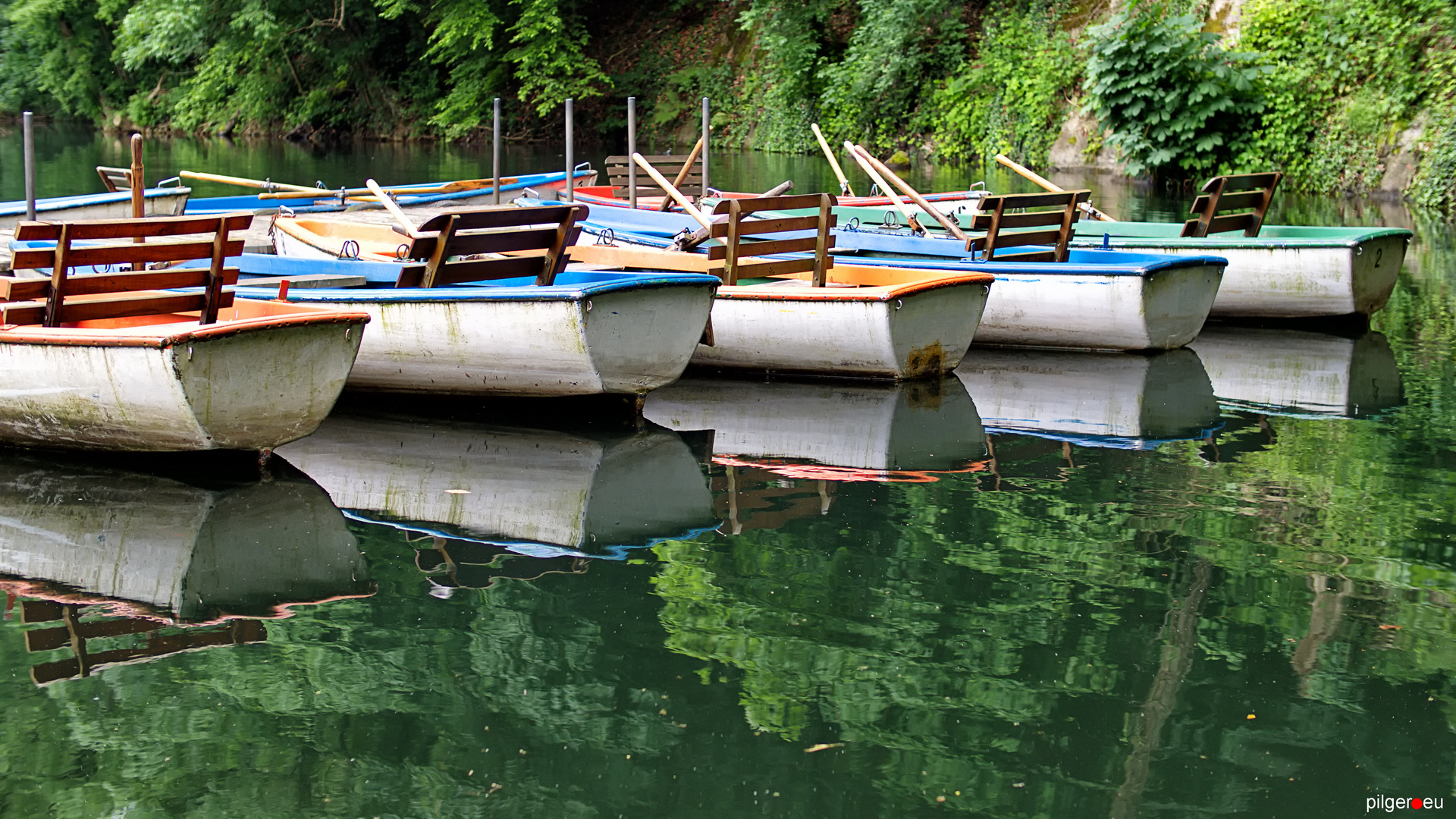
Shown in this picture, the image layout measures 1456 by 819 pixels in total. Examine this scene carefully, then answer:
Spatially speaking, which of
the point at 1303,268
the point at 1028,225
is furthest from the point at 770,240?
the point at 1303,268

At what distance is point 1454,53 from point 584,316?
15974 mm

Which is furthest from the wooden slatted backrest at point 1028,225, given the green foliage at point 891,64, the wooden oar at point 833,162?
the green foliage at point 891,64

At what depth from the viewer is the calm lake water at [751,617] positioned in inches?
168

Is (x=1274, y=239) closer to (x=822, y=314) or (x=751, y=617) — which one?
(x=822, y=314)

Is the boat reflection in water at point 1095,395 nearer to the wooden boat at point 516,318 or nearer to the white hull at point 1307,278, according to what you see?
the white hull at point 1307,278

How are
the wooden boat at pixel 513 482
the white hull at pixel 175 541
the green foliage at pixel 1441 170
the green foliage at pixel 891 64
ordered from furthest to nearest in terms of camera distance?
the green foliage at pixel 891 64, the green foliage at pixel 1441 170, the wooden boat at pixel 513 482, the white hull at pixel 175 541

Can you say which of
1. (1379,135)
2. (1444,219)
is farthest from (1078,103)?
(1444,219)

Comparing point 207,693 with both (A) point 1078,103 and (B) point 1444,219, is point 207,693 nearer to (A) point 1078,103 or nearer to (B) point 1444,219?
(B) point 1444,219

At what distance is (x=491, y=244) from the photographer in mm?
8938

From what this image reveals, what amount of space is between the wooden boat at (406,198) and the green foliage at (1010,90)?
10.1 metres

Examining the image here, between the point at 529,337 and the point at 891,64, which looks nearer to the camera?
the point at 529,337

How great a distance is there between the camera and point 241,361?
6957 millimetres

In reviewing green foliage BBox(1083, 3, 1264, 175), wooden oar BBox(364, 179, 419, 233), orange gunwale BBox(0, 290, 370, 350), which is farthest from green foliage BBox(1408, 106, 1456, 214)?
orange gunwale BBox(0, 290, 370, 350)

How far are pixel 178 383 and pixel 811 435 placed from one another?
3.41m
